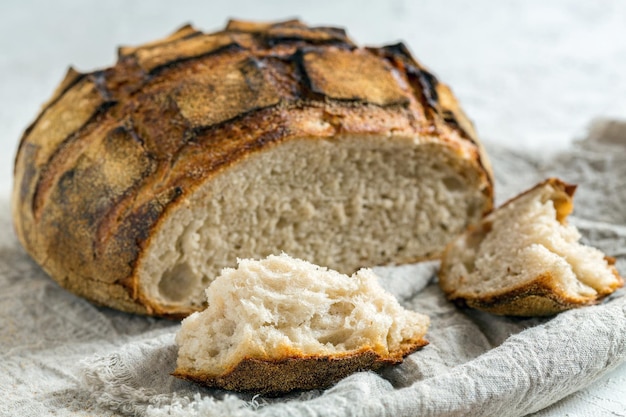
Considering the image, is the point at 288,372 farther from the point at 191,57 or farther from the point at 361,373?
the point at 191,57

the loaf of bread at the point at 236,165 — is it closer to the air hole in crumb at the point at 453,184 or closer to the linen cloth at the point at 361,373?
the air hole in crumb at the point at 453,184

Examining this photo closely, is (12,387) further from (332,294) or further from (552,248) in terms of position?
(552,248)

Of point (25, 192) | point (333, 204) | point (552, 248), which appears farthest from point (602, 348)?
point (25, 192)

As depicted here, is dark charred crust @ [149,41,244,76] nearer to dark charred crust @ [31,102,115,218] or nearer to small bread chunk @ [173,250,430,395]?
dark charred crust @ [31,102,115,218]

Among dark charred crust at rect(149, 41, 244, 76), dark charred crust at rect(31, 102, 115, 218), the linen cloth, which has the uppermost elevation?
dark charred crust at rect(149, 41, 244, 76)

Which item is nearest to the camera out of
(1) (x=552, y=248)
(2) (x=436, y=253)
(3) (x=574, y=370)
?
(3) (x=574, y=370)

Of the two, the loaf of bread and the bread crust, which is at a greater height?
the loaf of bread

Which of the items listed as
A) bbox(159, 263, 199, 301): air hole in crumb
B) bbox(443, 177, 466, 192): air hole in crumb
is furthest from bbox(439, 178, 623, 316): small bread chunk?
bbox(159, 263, 199, 301): air hole in crumb
